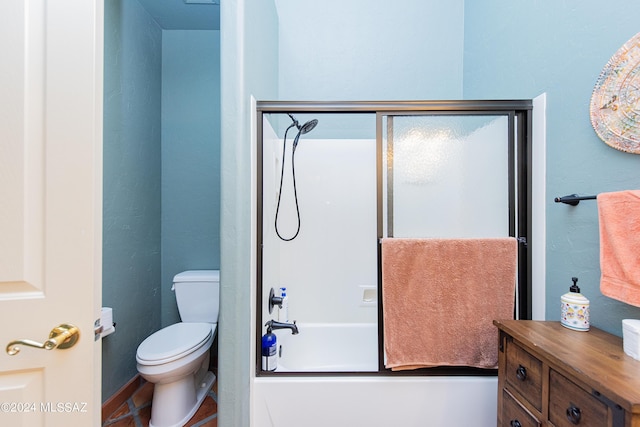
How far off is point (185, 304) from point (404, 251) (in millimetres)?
1657

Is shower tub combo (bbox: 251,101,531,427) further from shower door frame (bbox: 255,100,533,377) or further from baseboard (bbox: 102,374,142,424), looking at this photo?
baseboard (bbox: 102,374,142,424)

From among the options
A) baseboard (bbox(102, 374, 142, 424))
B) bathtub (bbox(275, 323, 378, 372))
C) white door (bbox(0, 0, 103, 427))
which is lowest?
baseboard (bbox(102, 374, 142, 424))

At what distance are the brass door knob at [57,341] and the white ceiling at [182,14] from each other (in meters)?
2.11

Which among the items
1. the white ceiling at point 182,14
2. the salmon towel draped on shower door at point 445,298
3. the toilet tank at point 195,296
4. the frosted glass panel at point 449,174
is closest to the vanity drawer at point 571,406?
the salmon towel draped on shower door at point 445,298

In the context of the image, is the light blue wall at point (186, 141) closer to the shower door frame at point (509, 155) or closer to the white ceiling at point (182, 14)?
the white ceiling at point (182, 14)

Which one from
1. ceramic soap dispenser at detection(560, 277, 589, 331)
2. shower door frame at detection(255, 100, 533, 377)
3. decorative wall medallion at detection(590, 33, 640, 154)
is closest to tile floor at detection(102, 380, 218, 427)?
shower door frame at detection(255, 100, 533, 377)

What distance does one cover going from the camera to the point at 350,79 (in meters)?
1.99

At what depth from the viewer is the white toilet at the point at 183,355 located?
1354 millimetres

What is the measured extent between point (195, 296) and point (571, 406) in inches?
80.1

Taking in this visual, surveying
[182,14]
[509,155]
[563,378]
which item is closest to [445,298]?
[563,378]

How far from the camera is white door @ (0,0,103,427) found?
64cm

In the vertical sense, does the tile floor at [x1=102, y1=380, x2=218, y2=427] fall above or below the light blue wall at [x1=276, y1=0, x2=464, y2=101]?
below

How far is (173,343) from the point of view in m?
1.48

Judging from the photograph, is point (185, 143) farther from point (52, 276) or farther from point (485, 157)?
point (485, 157)
